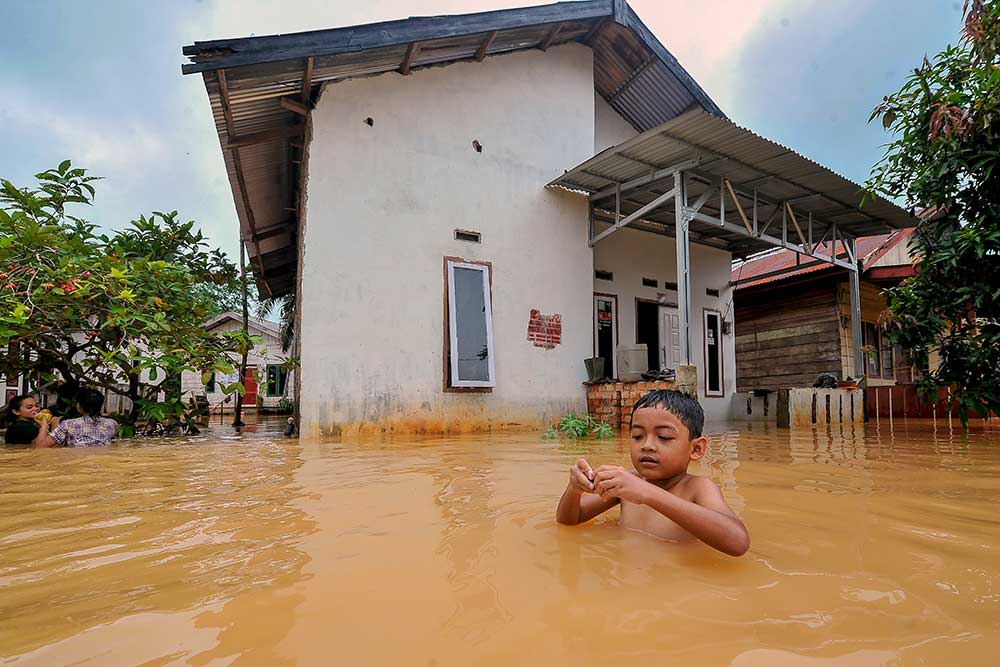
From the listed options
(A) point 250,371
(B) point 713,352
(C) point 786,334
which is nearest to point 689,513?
(B) point 713,352

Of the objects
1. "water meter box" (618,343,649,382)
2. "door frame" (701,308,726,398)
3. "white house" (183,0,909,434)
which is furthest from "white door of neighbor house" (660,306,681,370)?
"water meter box" (618,343,649,382)

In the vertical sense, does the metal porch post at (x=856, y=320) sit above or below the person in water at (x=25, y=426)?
above

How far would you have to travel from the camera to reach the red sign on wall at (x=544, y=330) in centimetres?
961

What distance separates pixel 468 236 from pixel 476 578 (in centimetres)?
788

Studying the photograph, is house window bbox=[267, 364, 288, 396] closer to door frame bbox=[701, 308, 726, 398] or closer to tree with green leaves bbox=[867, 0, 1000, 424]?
door frame bbox=[701, 308, 726, 398]

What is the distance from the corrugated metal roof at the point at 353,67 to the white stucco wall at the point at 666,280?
2891 millimetres

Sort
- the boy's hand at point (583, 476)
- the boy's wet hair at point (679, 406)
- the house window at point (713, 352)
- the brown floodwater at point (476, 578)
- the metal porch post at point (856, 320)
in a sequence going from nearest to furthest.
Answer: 1. the brown floodwater at point (476, 578)
2. the boy's hand at point (583, 476)
3. the boy's wet hair at point (679, 406)
4. the metal porch post at point (856, 320)
5. the house window at point (713, 352)

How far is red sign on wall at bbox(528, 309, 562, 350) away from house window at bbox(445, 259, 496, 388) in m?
0.84

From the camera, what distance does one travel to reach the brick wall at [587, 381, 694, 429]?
881cm

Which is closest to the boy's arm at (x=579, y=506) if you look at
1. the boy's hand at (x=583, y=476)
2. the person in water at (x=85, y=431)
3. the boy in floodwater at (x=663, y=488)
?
the boy in floodwater at (x=663, y=488)

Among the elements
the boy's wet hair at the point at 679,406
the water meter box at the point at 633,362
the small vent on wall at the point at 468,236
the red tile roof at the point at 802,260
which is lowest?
the boy's wet hair at the point at 679,406

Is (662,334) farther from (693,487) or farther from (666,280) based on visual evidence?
(693,487)

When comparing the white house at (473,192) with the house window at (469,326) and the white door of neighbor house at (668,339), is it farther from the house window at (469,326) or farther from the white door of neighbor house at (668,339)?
the white door of neighbor house at (668,339)

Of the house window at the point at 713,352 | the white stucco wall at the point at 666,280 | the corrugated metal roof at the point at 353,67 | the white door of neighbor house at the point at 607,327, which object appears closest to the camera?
the corrugated metal roof at the point at 353,67
